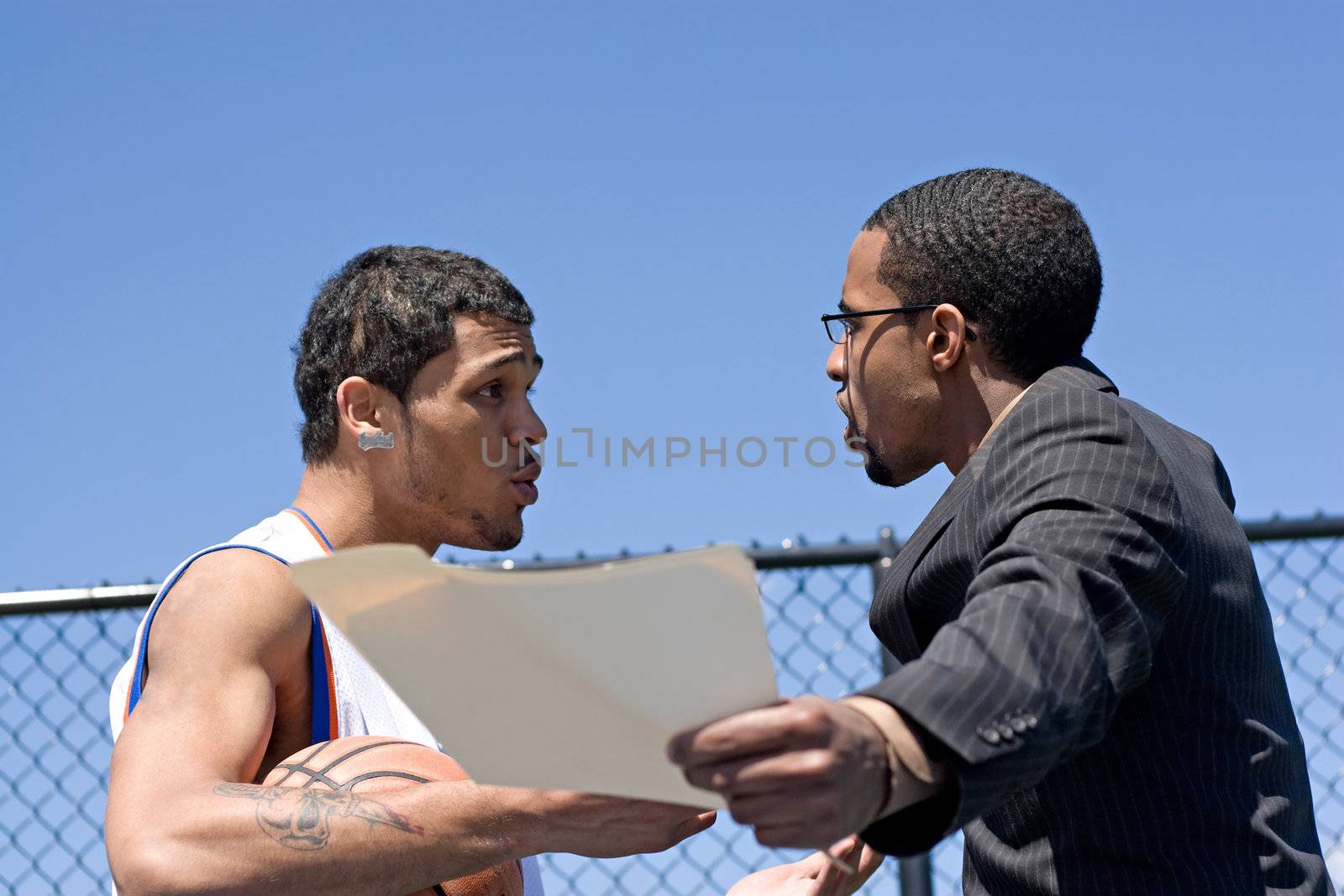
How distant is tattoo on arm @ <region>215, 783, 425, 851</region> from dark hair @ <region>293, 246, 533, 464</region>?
3.76ft

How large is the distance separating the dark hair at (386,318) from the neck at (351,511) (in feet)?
0.34

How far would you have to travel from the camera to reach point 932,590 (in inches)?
79.2

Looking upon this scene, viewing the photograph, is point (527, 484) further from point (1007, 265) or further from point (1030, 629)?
point (1030, 629)

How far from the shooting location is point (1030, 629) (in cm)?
139

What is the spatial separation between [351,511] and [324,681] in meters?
0.54

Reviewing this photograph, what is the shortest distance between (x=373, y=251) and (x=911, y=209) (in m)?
1.55

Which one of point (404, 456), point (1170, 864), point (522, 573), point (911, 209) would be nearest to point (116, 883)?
point (404, 456)

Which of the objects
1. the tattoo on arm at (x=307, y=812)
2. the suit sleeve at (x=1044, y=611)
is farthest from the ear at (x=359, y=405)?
the suit sleeve at (x=1044, y=611)

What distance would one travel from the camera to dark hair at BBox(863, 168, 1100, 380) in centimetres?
241

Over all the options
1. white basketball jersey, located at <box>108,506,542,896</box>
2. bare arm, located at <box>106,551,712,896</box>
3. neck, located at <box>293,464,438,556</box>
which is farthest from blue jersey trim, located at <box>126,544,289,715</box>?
neck, located at <box>293,464,438,556</box>

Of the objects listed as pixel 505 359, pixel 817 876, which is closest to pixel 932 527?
pixel 817 876

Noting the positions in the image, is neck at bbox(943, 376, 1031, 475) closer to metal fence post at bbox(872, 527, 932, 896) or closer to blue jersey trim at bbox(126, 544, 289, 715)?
metal fence post at bbox(872, 527, 932, 896)

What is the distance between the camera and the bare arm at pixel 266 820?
202cm

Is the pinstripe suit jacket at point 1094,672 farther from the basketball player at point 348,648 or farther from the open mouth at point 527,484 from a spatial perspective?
the open mouth at point 527,484
